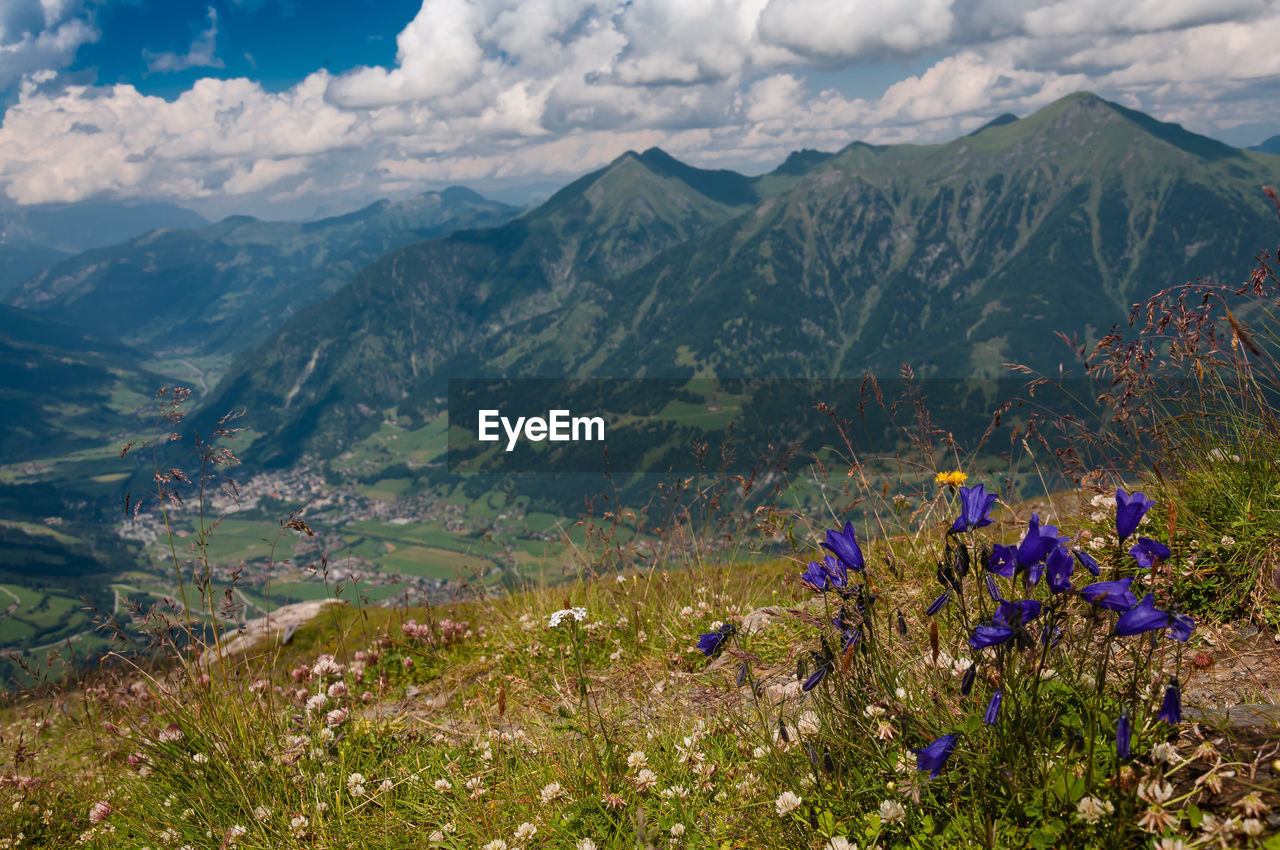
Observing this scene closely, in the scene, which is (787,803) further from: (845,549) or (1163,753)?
(1163,753)

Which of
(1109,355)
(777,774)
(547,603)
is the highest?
(1109,355)

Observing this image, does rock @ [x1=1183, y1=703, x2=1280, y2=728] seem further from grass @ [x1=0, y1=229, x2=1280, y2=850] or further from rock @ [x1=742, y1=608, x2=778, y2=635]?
rock @ [x1=742, y1=608, x2=778, y2=635]

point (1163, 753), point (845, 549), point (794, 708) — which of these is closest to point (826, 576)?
point (845, 549)

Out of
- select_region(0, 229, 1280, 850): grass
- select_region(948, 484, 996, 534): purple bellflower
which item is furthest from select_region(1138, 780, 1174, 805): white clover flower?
select_region(948, 484, 996, 534): purple bellflower

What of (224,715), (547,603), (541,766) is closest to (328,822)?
(541,766)

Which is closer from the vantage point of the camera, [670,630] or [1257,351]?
[1257,351]

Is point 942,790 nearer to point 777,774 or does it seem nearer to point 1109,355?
point 777,774
